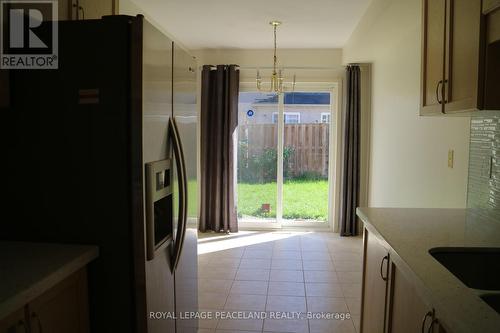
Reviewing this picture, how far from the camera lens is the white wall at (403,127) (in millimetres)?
2592

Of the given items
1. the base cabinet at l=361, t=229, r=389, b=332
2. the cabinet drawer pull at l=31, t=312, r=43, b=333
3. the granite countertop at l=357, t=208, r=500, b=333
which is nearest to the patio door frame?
the granite countertop at l=357, t=208, r=500, b=333

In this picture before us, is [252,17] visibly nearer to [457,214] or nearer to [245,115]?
[245,115]

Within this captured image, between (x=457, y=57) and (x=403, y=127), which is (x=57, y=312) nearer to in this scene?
(x=457, y=57)

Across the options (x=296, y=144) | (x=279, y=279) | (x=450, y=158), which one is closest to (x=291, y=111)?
(x=296, y=144)

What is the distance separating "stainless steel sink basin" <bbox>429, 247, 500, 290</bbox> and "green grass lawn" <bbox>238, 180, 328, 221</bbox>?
404 centimetres

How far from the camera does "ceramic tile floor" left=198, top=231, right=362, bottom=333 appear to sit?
112 inches

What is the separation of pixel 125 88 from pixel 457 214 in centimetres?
193

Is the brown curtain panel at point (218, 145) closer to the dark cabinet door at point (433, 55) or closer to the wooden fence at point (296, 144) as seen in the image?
the wooden fence at point (296, 144)

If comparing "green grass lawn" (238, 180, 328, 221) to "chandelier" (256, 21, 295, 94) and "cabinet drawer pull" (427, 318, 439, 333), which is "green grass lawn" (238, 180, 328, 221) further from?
"cabinet drawer pull" (427, 318, 439, 333)

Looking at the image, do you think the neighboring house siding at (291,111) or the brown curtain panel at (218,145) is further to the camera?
the neighboring house siding at (291,111)

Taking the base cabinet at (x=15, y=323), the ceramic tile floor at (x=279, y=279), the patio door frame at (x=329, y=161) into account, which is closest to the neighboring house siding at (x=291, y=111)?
the patio door frame at (x=329, y=161)

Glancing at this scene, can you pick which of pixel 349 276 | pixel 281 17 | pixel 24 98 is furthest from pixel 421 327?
pixel 281 17

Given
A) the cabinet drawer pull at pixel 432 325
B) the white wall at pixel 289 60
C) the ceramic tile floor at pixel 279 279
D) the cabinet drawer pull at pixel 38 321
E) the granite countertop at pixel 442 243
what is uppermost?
the white wall at pixel 289 60

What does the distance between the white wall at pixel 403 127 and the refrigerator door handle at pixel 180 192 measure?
66.3 inches
